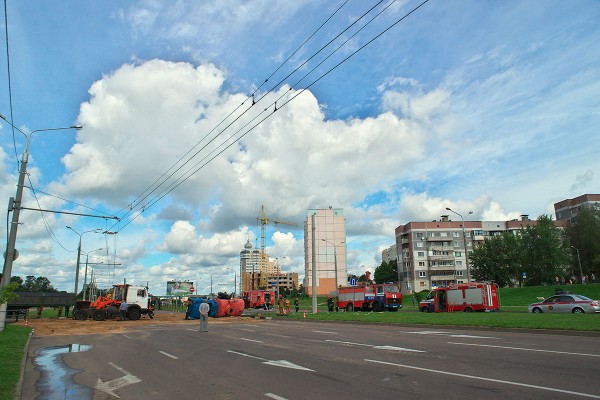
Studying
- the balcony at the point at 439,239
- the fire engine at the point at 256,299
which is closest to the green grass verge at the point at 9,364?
the fire engine at the point at 256,299

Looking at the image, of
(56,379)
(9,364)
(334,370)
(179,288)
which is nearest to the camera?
(334,370)

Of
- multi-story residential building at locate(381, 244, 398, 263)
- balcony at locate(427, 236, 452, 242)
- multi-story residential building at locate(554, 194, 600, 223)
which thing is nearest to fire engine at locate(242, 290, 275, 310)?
balcony at locate(427, 236, 452, 242)

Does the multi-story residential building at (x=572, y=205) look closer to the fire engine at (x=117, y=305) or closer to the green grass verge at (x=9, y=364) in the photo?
the fire engine at (x=117, y=305)

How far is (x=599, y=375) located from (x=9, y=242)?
23051 mm

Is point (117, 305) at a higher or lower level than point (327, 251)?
lower

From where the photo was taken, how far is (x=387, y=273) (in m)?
128

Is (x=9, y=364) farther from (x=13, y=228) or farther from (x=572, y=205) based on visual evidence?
(x=572, y=205)

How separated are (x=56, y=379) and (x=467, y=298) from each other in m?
30.8

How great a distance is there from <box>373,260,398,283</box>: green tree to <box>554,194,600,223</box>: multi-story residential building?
4375cm

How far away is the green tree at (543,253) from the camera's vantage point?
2815 inches

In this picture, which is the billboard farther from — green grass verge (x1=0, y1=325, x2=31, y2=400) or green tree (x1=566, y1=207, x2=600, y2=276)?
green grass verge (x1=0, y1=325, x2=31, y2=400)

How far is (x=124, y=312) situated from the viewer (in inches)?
1437

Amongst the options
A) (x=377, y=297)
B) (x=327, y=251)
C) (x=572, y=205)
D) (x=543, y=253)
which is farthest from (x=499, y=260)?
(x=327, y=251)

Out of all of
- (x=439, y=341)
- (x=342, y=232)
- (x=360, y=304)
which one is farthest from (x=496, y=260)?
(x=439, y=341)
